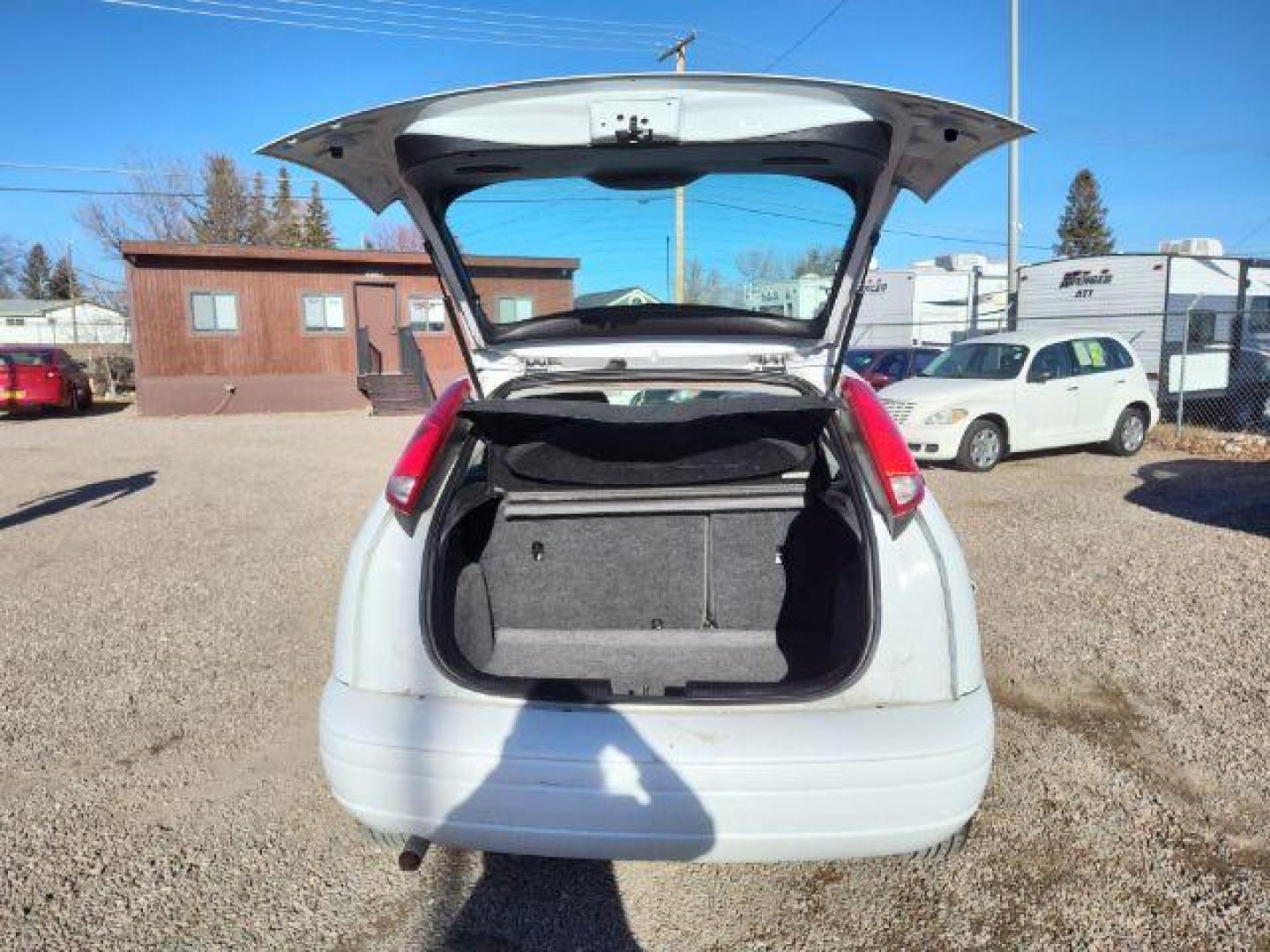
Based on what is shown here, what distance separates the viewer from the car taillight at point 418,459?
2.25 metres

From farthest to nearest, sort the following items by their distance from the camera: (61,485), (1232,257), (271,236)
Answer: (271,236) < (1232,257) < (61,485)

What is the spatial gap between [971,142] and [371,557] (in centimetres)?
205

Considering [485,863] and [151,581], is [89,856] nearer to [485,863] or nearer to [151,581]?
[485,863]

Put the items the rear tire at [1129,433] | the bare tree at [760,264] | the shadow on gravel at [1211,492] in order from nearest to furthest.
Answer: the bare tree at [760,264] → the shadow on gravel at [1211,492] → the rear tire at [1129,433]

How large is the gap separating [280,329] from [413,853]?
21.7 metres

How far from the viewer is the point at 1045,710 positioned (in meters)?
3.50

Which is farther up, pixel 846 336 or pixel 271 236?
pixel 271 236

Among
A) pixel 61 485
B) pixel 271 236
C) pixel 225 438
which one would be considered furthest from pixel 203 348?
pixel 271 236

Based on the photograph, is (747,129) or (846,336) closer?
(747,129)

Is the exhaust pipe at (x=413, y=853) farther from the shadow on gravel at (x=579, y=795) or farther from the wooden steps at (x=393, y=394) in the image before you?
the wooden steps at (x=393, y=394)

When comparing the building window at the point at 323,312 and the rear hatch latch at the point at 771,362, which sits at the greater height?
the building window at the point at 323,312

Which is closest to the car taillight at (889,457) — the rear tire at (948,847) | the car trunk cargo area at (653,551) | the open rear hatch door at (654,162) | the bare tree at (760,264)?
the car trunk cargo area at (653,551)

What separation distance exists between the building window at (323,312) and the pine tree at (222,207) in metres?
27.8

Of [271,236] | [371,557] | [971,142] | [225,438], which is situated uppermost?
[271,236]
